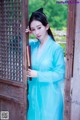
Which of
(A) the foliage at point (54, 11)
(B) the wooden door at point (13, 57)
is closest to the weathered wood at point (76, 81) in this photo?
(B) the wooden door at point (13, 57)

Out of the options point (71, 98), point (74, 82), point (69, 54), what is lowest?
point (71, 98)

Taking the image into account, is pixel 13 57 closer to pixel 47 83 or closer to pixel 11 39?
pixel 11 39

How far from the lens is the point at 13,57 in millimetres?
2443

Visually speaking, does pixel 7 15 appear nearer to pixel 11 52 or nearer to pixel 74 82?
pixel 11 52

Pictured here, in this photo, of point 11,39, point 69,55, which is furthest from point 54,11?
point 69,55

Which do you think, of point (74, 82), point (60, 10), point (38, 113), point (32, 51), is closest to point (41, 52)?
point (32, 51)

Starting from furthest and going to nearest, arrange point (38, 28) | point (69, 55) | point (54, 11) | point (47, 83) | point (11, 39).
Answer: point (54, 11)
point (11, 39)
point (47, 83)
point (38, 28)
point (69, 55)

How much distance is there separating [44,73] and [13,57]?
447 millimetres

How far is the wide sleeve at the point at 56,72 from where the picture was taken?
2115 mm

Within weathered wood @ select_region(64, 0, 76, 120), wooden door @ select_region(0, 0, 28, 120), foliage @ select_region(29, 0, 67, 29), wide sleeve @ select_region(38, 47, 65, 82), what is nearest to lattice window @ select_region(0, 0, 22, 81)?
wooden door @ select_region(0, 0, 28, 120)

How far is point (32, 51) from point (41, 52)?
11cm

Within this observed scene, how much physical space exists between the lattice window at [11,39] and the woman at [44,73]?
161mm

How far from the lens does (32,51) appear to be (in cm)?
227

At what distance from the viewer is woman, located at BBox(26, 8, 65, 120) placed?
212 cm
